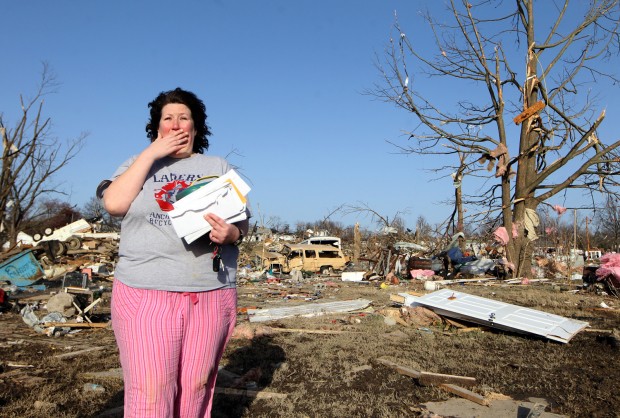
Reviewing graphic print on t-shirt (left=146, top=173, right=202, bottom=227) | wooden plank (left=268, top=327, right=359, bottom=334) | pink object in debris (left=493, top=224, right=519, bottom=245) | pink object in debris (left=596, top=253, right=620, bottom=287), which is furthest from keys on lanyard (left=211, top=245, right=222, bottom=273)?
pink object in debris (left=493, top=224, right=519, bottom=245)

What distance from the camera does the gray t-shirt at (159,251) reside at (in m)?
1.90

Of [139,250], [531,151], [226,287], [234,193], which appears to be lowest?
[226,287]

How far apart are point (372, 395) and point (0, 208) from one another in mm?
17735

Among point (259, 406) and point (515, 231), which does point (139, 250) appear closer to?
point (259, 406)

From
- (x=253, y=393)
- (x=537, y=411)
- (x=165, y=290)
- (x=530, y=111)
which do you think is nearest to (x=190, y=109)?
(x=165, y=290)

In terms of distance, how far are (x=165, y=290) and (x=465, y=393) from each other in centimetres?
309

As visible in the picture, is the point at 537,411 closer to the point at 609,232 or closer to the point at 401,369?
the point at 401,369

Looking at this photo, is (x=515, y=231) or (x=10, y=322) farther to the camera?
(x=515, y=231)

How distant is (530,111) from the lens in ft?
47.7

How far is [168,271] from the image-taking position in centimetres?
191

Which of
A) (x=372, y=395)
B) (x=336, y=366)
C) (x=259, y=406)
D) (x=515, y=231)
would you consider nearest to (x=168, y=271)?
(x=259, y=406)

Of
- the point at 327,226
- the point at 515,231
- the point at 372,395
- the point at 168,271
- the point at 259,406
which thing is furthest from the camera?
the point at 327,226

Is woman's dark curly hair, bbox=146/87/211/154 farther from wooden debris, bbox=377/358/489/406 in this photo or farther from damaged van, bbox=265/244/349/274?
damaged van, bbox=265/244/349/274

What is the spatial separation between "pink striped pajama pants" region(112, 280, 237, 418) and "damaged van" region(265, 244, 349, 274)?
19672 millimetres
